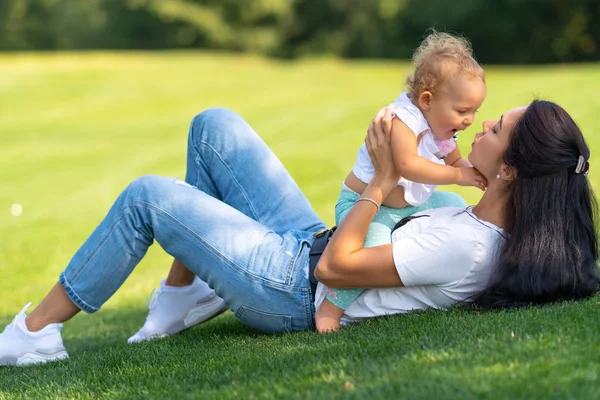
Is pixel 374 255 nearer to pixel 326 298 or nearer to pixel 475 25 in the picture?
pixel 326 298

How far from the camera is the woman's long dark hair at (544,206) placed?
2891 mm

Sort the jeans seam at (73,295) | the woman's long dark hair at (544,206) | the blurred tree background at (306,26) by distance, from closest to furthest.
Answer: the woman's long dark hair at (544,206) → the jeans seam at (73,295) → the blurred tree background at (306,26)

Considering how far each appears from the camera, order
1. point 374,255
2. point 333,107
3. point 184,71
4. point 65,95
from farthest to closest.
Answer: point 184,71 < point 65,95 < point 333,107 < point 374,255

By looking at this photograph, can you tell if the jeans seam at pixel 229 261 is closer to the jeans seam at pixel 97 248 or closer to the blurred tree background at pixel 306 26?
the jeans seam at pixel 97 248

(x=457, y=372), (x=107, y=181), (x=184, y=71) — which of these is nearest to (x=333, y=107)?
(x=107, y=181)

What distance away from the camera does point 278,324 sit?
3.35 metres

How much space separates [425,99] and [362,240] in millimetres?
685

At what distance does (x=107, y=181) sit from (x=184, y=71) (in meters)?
11.3

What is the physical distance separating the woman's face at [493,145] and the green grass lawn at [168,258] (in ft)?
1.87

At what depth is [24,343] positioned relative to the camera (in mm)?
3408

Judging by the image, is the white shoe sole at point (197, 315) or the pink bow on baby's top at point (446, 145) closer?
the pink bow on baby's top at point (446, 145)

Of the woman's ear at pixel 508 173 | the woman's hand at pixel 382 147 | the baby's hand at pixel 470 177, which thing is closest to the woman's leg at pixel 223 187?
the woman's hand at pixel 382 147

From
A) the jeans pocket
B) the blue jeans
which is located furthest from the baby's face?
the jeans pocket

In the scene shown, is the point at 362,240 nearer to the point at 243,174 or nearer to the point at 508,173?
the point at 508,173
